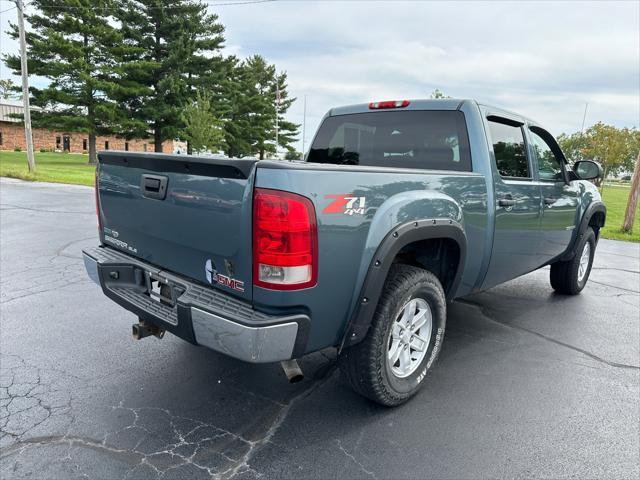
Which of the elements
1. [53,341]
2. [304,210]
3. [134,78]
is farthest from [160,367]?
[134,78]

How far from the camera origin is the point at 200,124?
1510 inches

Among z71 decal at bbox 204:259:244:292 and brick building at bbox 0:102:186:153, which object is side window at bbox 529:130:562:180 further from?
brick building at bbox 0:102:186:153

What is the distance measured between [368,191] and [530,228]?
2197mm

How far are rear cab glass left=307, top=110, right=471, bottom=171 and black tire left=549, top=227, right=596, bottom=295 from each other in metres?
2.68

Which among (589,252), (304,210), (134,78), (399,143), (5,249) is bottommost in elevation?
(5,249)

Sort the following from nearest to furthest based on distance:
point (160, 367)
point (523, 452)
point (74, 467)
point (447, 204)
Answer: point (74, 467) → point (523, 452) → point (447, 204) → point (160, 367)

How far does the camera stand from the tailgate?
2.25 m

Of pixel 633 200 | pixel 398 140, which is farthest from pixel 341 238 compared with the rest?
pixel 633 200

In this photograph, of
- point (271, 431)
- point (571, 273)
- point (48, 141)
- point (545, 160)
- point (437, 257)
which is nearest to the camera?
point (271, 431)

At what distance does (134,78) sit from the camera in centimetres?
3953

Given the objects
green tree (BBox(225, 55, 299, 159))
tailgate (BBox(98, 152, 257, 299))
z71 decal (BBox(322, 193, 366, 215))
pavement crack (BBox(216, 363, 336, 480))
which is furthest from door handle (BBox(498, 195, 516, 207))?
green tree (BBox(225, 55, 299, 159))

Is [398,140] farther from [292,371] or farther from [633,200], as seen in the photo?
→ [633,200]

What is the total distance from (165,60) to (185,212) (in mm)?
41891

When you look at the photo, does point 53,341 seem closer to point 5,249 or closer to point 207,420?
point 207,420
